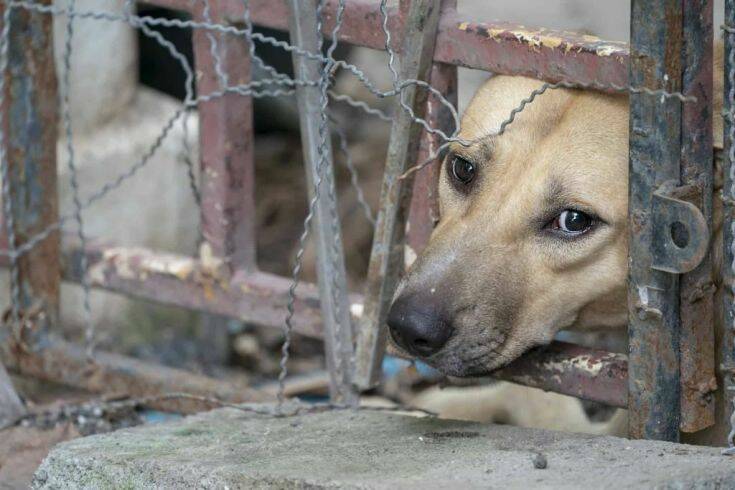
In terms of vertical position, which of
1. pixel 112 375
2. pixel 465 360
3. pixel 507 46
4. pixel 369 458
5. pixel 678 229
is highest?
pixel 507 46

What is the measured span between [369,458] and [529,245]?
0.62m

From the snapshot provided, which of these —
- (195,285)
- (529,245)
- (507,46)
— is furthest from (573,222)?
(195,285)

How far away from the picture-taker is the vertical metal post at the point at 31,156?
321cm

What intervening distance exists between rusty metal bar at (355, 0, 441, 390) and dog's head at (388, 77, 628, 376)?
12cm

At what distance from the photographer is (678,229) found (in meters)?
2.14

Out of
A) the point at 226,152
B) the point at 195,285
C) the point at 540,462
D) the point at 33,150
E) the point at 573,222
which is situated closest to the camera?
the point at 540,462

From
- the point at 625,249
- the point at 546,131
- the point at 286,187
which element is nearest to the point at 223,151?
the point at 546,131

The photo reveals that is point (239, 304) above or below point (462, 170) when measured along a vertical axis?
below

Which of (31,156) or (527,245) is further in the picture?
(31,156)

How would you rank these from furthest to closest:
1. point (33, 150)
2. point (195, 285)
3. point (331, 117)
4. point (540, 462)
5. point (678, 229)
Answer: point (33, 150) < point (195, 285) < point (331, 117) < point (678, 229) < point (540, 462)

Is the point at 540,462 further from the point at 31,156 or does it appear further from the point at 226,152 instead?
the point at 31,156

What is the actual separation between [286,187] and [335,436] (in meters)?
3.26

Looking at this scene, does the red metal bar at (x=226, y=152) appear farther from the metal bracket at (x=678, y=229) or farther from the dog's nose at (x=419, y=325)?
the metal bracket at (x=678, y=229)

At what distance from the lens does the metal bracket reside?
6.80 ft
